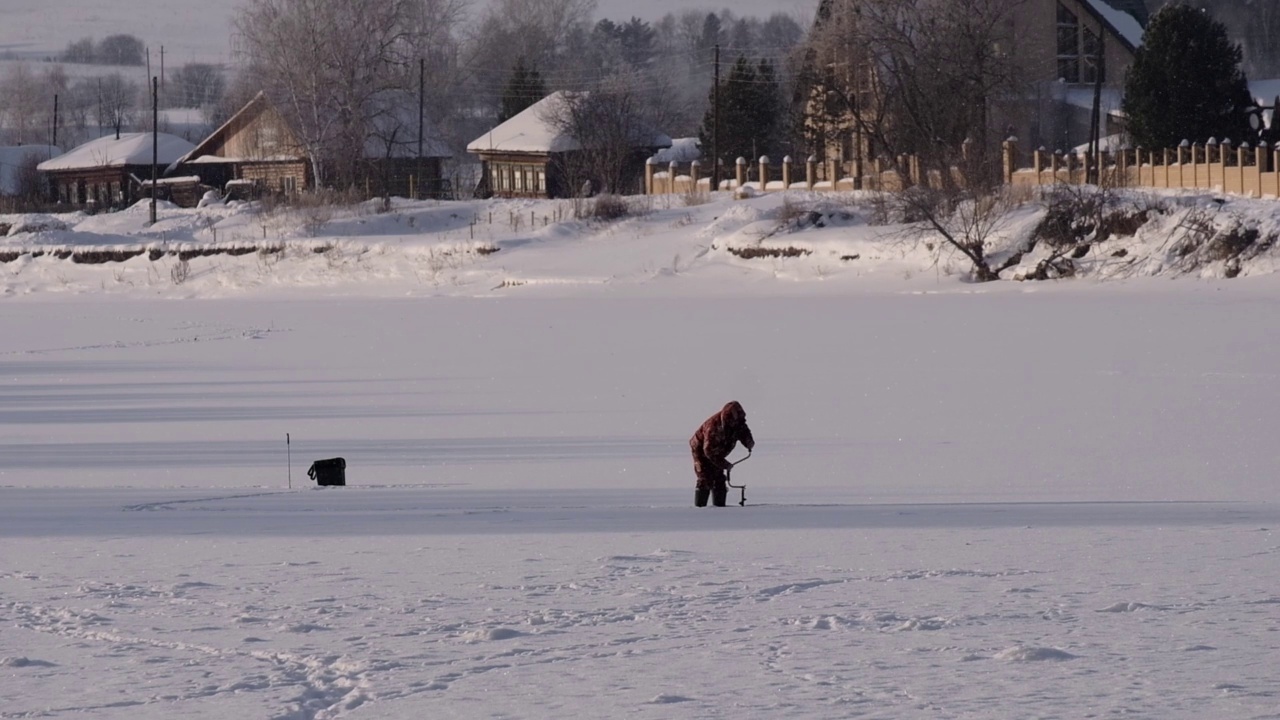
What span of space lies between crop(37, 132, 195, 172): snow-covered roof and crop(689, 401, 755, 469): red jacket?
3159 inches

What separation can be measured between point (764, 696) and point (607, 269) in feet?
137

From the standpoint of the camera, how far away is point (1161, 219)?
139 feet

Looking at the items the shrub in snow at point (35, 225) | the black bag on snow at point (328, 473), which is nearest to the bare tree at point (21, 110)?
the shrub in snow at point (35, 225)

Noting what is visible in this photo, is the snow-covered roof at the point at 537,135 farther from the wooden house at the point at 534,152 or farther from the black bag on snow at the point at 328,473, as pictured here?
the black bag on snow at the point at 328,473

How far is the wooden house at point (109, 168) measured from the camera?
8881cm

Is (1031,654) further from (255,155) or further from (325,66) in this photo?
(255,155)

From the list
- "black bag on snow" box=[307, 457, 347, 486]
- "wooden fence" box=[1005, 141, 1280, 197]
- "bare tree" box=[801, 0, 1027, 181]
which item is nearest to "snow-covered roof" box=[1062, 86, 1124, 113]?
"bare tree" box=[801, 0, 1027, 181]

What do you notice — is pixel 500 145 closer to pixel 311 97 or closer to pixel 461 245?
pixel 311 97

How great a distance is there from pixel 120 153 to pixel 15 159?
2543 centimetres

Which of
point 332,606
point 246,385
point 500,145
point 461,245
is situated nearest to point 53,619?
point 332,606

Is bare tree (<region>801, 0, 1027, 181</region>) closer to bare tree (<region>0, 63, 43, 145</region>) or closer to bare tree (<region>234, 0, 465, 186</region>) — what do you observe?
bare tree (<region>234, 0, 465, 186</region>)

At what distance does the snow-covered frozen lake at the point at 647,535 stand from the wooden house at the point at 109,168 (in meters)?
64.3

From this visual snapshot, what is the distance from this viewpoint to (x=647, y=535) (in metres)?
11.2

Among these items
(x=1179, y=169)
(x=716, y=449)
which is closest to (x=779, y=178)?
(x=1179, y=169)
